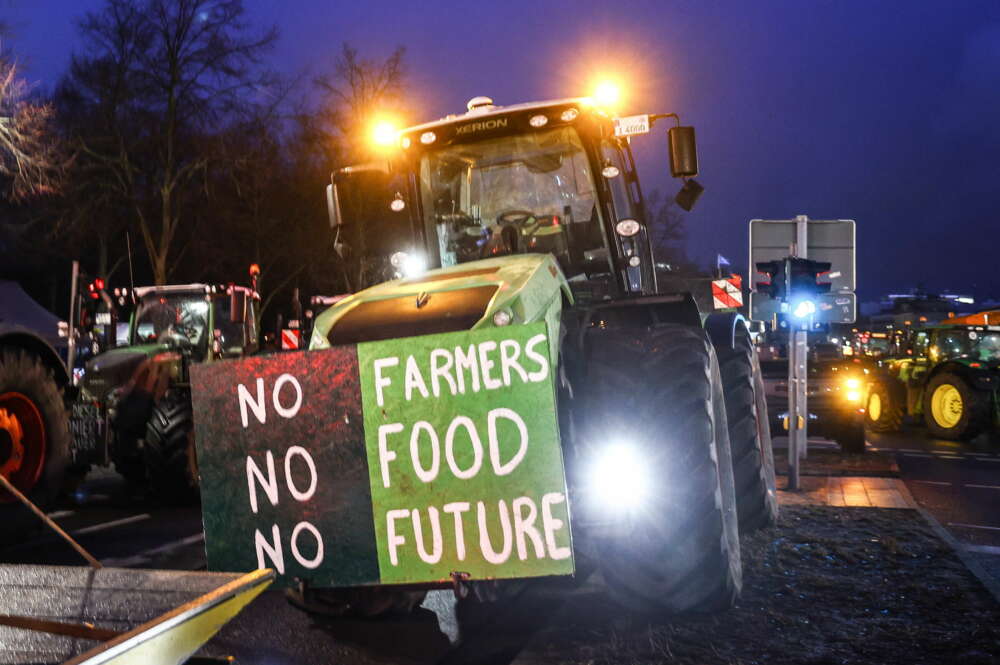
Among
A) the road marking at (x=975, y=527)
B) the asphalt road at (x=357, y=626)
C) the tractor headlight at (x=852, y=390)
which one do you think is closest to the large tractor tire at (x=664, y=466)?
the asphalt road at (x=357, y=626)

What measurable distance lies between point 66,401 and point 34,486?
93 cm

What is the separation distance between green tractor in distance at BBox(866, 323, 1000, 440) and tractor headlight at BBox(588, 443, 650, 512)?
15.6 meters

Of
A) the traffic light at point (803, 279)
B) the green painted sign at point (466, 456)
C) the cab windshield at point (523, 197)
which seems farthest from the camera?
the traffic light at point (803, 279)

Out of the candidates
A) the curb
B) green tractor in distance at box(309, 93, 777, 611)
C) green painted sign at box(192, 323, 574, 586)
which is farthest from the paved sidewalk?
green painted sign at box(192, 323, 574, 586)

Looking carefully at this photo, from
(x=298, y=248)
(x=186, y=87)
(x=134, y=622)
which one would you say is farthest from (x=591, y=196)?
(x=298, y=248)

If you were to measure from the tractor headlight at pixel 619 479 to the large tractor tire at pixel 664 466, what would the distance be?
0.03 metres

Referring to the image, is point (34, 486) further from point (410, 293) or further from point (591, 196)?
point (591, 196)

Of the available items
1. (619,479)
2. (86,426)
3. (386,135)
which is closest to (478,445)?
(619,479)

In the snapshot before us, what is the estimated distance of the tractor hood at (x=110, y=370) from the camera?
34.5ft

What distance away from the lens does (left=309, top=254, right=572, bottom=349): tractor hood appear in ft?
15.9

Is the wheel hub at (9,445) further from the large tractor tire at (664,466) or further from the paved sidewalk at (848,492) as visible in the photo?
the paved sidewalk at (848,492)

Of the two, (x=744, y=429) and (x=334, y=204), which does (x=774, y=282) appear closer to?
(x=744, y=429)

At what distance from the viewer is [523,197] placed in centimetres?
687

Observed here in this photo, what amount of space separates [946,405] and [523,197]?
15.5 m
